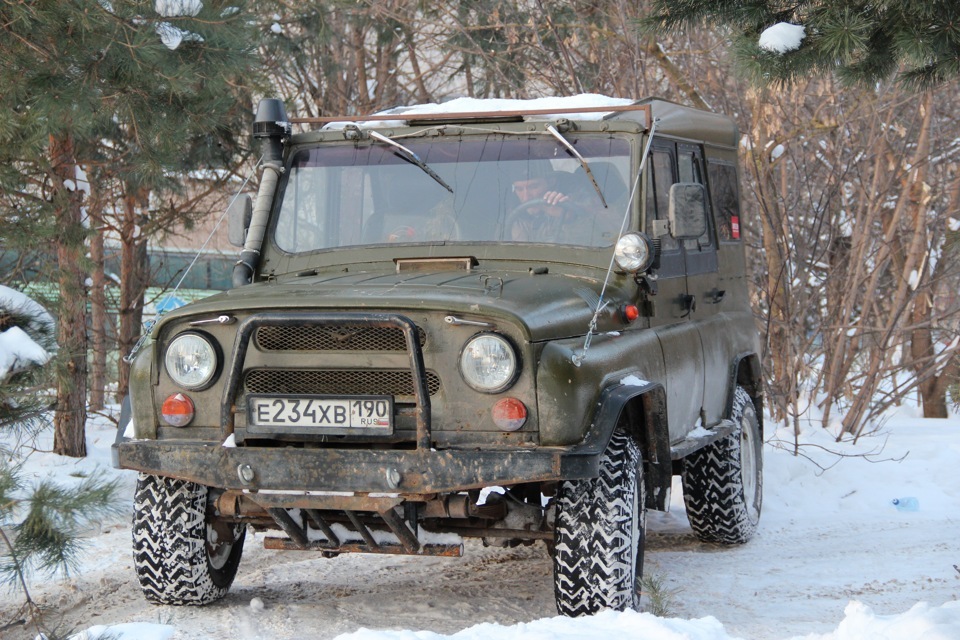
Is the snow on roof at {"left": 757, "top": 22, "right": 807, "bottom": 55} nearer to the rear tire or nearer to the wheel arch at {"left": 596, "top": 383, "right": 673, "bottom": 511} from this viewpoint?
the wheel arch at {"left": 596, "top": 383, "right": 673, "bottom": 511}

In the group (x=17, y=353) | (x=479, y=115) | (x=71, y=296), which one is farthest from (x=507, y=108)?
(x=71, y=296)

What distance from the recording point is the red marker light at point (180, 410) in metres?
4.80

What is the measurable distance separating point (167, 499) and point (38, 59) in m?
2.89

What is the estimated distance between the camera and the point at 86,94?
6766 mm

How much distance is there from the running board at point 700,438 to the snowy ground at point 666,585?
0.67m

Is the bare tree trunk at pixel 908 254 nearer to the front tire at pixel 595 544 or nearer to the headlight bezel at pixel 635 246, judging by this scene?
the headlight bezel at pixel 635 246

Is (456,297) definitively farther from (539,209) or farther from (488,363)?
(539,209)

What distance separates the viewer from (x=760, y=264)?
508 inches

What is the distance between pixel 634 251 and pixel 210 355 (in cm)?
184

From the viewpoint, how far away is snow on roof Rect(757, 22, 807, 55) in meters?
4.62

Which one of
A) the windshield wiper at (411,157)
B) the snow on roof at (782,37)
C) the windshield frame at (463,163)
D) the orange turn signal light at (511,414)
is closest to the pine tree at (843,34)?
the snow on roof at (782,37)

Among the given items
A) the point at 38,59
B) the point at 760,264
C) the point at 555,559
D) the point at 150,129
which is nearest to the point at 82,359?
the point at 150,129

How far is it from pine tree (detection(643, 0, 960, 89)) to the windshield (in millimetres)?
822

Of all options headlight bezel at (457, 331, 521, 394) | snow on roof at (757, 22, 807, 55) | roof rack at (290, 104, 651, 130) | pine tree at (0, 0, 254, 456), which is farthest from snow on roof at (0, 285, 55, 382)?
snow on roof at (757, 22, 807, 55)
